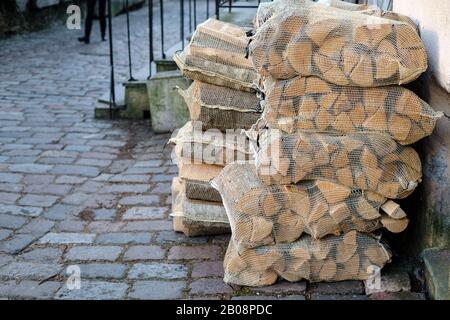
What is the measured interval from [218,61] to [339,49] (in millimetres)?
1210

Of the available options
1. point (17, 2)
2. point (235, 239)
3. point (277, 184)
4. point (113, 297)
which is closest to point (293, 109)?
point (277, 184)

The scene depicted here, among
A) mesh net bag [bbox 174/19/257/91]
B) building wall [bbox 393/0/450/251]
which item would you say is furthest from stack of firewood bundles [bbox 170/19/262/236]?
building wall [bbox 393/0/450/251]

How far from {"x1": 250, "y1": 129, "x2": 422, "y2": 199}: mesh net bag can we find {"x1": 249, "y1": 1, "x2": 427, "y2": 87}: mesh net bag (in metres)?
0.29

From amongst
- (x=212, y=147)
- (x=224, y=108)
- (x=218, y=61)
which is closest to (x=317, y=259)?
(x=212, y=147)

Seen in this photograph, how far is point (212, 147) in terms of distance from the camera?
13.7 feet

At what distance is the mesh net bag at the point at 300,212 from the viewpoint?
3383 mm

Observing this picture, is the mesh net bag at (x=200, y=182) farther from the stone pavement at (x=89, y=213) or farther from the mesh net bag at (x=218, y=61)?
the mesh net bag at (x=218, y=61)

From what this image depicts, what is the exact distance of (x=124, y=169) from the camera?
5.72 meters

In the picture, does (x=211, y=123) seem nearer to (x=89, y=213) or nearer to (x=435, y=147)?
(x=89, y=213)

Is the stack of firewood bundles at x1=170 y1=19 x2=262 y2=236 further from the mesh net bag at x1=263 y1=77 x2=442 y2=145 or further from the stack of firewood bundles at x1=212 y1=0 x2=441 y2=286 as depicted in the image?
the mesh net bag at x1=263 y1=77 x2=442 y2=145

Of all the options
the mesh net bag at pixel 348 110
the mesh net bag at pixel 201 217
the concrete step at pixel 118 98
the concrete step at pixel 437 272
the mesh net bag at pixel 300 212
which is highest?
the mesh net bag at pixel 348 110

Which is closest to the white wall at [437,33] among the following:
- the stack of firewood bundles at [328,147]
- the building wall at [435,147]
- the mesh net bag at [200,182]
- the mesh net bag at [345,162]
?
the building wall at [435,147]

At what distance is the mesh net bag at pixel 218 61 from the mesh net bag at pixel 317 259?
1184 mm
